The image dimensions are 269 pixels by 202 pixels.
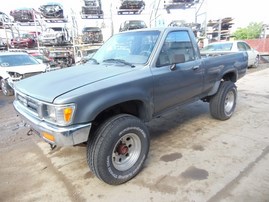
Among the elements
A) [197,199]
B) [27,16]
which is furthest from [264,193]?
[27,16]

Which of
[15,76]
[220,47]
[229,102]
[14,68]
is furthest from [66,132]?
[220,47]

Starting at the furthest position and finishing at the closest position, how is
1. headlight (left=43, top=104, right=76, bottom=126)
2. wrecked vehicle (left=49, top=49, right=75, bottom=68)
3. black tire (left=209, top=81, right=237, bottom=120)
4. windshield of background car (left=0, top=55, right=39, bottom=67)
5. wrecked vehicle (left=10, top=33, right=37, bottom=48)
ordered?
wrecked vehicle (left=10, top=33, right=37, bottom=48) → wrecked vehicle (left=49, top=49, right=75, bottom=68) → windshield of background car (left=0, top=55, right=39, bottom=67) → black tire (left=209, top=81, right=237, bottom=120) → headlight (left=43, top=104, right=76, bottom=126)

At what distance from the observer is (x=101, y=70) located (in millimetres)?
2854

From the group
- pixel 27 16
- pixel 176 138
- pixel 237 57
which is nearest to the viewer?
pixel 176 138

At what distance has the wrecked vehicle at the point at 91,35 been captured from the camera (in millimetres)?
14695

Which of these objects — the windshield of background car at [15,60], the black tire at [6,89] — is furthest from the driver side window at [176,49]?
the windshield of background car at [15,60]

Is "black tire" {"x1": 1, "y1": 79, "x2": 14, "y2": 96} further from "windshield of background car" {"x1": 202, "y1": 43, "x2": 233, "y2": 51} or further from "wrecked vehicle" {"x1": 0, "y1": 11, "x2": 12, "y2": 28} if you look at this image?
"wrecked vehicle" {"x1": 0, "y1": 11, "x2": 12, "y2": 28}

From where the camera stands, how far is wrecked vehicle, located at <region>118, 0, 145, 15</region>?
616 inches

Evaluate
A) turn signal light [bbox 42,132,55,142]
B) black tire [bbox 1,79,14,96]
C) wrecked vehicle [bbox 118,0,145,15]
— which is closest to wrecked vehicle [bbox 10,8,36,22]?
wrecked vehicle [bbox 118,0,145,15]

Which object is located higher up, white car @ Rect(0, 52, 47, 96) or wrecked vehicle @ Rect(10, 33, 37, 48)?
wrecked vehicle @ Rect(10, 33, 37, 48)

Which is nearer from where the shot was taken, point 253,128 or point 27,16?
point 253,128

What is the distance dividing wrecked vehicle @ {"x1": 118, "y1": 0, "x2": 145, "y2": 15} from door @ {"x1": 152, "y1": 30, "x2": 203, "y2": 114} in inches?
531

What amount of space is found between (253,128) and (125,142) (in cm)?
282

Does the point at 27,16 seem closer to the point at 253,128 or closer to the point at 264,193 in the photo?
the point at 253,128
